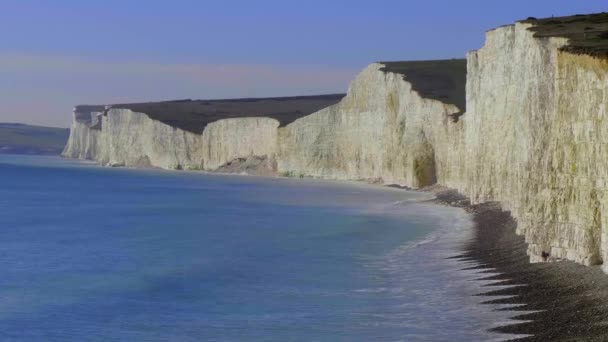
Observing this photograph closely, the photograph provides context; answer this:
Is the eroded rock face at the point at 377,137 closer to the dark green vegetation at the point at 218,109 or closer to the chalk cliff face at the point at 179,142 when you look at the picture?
the chalk cliff face at the point at 179,142

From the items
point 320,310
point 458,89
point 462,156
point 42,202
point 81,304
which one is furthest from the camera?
point 458,89

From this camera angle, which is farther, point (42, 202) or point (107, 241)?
point (42, 202)

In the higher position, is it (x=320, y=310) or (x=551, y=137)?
(x=551, y=137)

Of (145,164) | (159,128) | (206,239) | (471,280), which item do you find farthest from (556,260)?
(145,164)

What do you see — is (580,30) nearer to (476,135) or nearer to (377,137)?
(476,135)

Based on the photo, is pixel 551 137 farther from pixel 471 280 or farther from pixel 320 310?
pixel 320 310

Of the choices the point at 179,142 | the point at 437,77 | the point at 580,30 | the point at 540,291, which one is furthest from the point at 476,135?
the point at 179,142

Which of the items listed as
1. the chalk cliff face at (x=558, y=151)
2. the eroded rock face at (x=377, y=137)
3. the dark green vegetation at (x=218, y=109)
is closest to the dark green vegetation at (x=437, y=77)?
the eroded rock face at (x=377, y=137)

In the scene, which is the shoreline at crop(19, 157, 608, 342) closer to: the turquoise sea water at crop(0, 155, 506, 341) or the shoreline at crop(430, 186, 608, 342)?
the shoreline at crop(430, 186, 608, 342)
